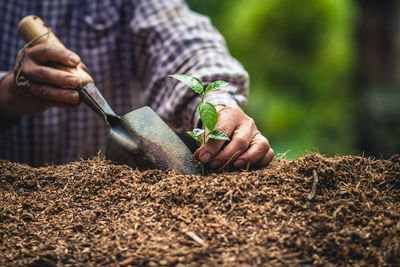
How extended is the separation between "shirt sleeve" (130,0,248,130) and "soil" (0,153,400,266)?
2.34 feet

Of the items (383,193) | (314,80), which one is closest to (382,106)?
(314,80)

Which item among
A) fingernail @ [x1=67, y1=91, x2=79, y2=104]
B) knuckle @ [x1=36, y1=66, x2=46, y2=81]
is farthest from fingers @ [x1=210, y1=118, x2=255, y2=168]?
knuckle @ [x1=36, y1=66, x2=46, y2=81]

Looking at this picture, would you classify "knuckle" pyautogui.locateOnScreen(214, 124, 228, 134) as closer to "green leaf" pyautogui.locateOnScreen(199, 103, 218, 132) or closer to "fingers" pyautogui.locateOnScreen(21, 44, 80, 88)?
"green leaf" pyautogui.locateOnScreen(199, 103, 218, 132)

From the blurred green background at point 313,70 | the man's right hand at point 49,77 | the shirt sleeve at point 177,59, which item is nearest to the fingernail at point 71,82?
the man's right hand at point 49,77

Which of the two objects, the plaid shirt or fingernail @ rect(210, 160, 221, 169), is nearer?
fingernail @ rect(210, 160, 221, 169)

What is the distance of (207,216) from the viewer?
3.75ft

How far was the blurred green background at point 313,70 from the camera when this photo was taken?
5.43 metres

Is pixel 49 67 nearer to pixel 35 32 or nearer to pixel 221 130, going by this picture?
pixel 35 32

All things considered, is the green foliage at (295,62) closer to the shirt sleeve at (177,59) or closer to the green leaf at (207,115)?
the shirt sleeve at (177,59)

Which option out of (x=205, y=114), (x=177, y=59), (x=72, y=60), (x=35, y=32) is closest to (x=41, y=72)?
(x=72, y=60)

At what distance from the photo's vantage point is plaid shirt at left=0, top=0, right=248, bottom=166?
7.42 feet

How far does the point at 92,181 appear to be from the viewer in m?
1.39

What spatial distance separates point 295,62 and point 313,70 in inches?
16.6

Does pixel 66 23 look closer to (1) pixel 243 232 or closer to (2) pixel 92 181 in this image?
(2) pixel 92 181
